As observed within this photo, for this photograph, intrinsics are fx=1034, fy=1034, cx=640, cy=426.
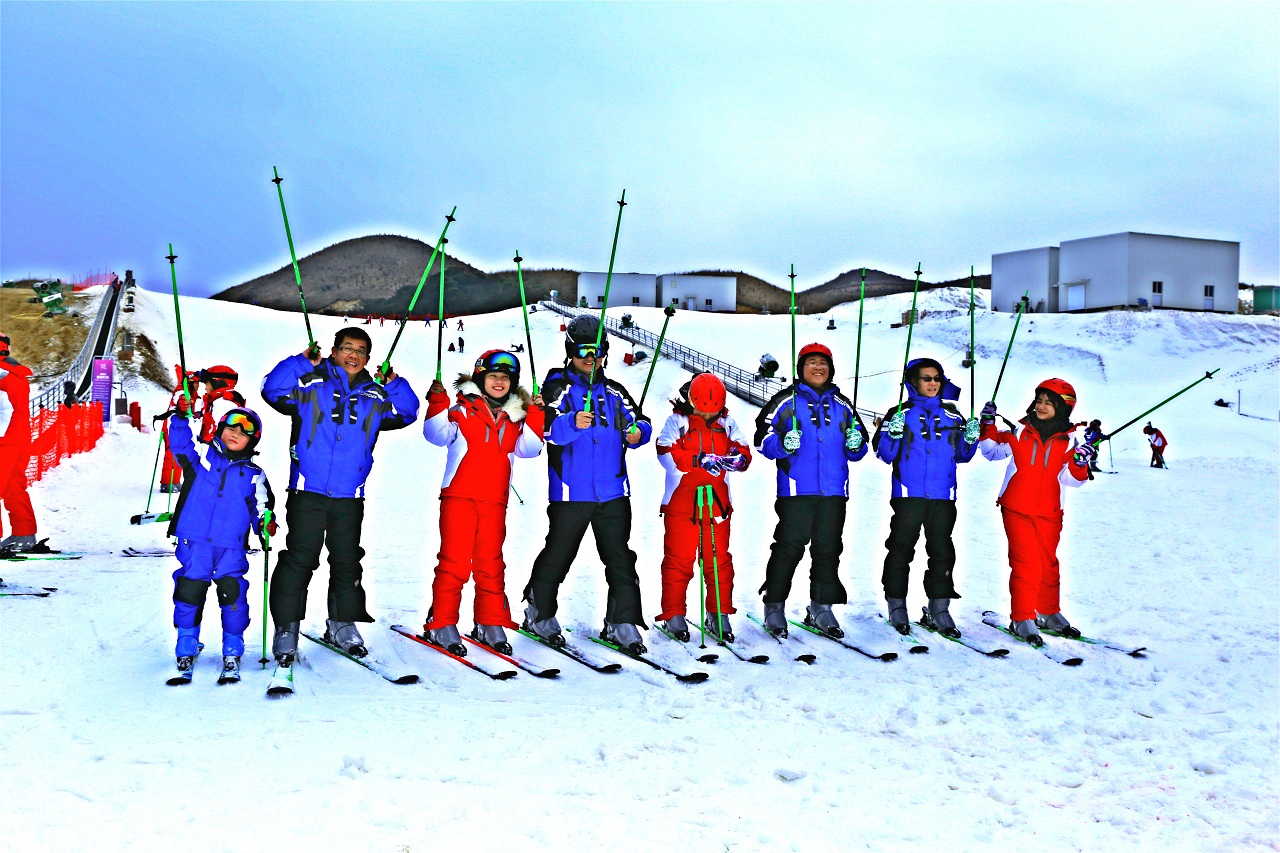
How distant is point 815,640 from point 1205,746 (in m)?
2.45

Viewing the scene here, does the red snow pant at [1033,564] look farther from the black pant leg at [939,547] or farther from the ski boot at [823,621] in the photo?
the ski boot at [823,621]

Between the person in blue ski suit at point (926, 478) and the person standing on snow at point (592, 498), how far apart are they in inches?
76.3

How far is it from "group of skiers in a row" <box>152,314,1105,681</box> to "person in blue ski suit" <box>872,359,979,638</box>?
0.6 inches

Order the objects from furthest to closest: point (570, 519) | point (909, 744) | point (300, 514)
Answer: point (570, 519) → point (300, 514) → point (909, 744)

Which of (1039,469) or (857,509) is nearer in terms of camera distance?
(1039,469)

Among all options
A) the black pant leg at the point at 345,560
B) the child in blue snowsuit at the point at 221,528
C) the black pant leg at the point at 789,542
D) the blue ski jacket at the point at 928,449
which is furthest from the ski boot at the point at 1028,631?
the child in blue snowsuit at the point at 221,528

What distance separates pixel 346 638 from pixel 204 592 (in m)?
0.83

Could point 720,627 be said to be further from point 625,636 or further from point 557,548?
point 557,548

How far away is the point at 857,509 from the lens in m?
14.3

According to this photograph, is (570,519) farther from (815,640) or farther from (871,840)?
(871,840)

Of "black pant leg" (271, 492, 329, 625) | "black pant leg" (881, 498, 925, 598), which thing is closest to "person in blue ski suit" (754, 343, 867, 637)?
"black pant leg" (881, 498, 925, 598)

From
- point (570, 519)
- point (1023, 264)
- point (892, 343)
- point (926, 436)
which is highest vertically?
point (1023, 264)

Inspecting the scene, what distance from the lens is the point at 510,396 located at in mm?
6402

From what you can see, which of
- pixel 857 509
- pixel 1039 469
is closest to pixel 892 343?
pixel 857 509
